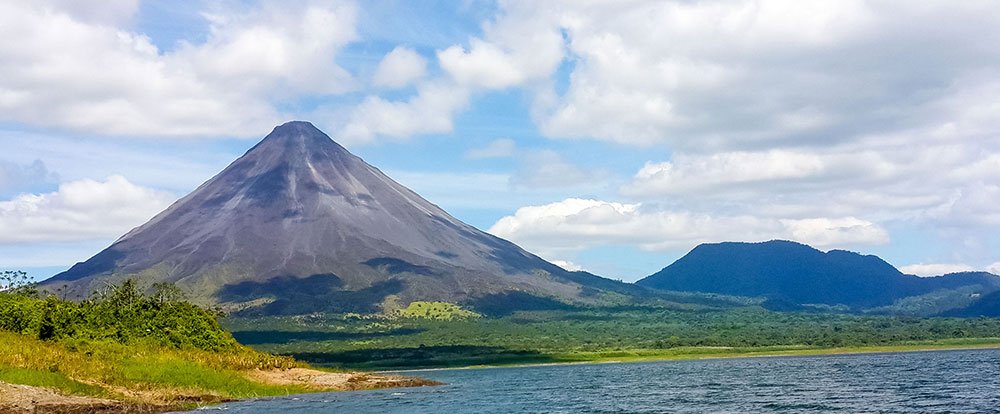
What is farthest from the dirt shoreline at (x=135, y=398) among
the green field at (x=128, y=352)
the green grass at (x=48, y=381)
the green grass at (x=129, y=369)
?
the green grass at (x=48, y=381)

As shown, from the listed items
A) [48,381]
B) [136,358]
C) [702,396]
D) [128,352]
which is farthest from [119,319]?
[702,396]

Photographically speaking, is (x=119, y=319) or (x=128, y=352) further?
(x=119, y=319)

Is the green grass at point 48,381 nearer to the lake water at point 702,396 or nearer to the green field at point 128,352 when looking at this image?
the green field at point 128,352

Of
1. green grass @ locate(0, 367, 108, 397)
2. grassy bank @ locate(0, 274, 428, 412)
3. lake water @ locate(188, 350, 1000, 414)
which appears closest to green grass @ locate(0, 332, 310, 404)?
green grass @ locate(0, 367, 108, 397)

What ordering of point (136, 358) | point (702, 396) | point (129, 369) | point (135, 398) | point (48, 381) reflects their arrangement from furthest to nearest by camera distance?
point (702, 396) → point (136, 358) → point (129, 369) → point (135, 398) → point (48, 381)

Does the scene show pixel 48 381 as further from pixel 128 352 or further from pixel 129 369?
pixel 128 352

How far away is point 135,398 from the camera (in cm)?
8362

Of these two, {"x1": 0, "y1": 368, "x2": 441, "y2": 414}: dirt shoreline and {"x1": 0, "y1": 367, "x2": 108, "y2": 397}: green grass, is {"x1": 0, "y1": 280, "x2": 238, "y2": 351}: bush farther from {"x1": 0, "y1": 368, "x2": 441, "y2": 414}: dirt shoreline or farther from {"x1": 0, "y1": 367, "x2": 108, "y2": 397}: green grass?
{"x1": 0, "y1": 367, "x2": 108, "y2": 397}: green grass

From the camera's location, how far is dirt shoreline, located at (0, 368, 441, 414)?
68625mm

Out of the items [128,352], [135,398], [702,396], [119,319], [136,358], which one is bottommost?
[702,396]

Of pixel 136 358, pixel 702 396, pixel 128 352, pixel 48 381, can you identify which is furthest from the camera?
pixel 702 396

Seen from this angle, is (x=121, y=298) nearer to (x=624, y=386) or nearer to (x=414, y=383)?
(x=414, y=383)

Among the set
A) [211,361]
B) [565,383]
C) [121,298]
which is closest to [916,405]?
[565,383]

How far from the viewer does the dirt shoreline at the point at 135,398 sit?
225ft
